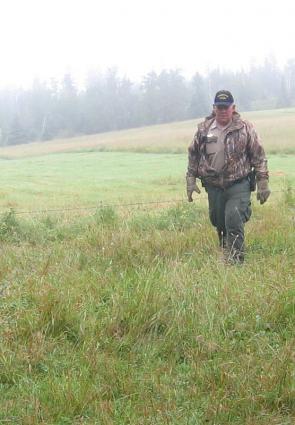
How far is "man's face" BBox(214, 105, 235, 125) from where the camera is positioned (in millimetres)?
5809

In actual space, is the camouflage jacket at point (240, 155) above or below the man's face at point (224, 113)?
below

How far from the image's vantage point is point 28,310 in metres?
3.94

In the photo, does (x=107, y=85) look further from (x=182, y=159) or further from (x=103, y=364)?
(x=103, y=364)

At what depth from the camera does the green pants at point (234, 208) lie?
588 cm

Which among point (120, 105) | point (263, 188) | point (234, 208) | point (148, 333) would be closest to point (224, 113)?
point (263, 188)

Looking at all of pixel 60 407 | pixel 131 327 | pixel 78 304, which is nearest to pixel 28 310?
pixel 78 304

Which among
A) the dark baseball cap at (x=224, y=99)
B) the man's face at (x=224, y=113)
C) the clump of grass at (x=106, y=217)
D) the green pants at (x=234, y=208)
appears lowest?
the clump of grass at (x=106, y=217)

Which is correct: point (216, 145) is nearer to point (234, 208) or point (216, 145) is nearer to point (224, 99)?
point (224, 99)

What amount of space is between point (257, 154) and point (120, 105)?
8677 centimetres

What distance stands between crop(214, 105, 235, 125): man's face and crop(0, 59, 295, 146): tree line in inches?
3106

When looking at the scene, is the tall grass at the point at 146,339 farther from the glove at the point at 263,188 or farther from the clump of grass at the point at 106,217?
the clump of grass at the point at 106,217

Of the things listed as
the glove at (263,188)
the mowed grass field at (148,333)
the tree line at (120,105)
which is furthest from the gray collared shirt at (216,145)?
the tree line at (120,105)

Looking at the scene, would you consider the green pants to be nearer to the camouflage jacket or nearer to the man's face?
the camouflage jacket

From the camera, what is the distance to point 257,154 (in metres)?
5.89
